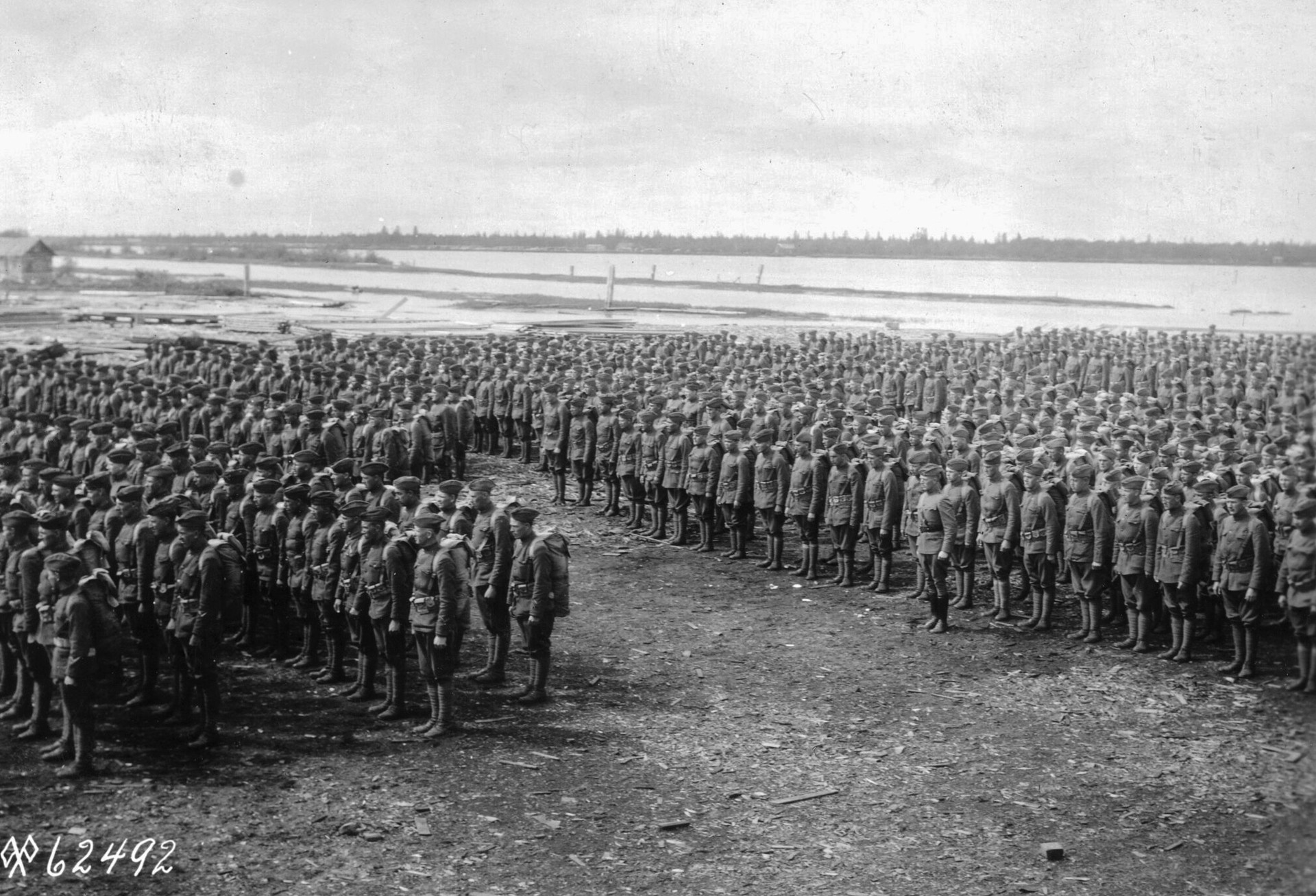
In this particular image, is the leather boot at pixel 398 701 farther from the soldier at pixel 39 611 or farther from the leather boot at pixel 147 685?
the soldier at pixel 39 611

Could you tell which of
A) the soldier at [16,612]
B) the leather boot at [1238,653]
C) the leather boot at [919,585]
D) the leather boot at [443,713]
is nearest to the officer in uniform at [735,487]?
the leather boot at [919,585]

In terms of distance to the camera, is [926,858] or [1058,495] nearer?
[926,858]

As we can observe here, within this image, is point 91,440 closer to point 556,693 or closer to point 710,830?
point 556,693

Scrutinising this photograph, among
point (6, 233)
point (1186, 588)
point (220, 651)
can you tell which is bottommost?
point (220, 651)

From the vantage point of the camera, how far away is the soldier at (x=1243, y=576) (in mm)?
10930

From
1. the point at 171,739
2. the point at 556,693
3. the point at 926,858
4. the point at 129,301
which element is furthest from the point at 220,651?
the point at 129,301

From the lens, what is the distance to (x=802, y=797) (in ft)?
27.9

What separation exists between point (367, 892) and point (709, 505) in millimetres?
10410

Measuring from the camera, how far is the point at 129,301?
66312mm

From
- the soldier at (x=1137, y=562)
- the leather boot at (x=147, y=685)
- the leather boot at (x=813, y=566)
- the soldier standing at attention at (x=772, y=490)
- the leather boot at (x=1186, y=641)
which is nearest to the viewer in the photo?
the leather boot at (x=147, y=685)

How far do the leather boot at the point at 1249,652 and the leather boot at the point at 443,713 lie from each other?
800 centimetres

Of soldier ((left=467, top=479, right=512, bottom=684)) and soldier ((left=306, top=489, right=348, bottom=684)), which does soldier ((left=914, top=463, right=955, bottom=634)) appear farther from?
soldier ((left=306, top=489, right=348, bottom=684))

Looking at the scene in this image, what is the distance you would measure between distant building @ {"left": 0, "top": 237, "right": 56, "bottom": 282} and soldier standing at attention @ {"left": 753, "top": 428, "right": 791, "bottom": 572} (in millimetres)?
81318

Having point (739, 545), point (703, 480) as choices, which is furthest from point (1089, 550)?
point (703, 480)
